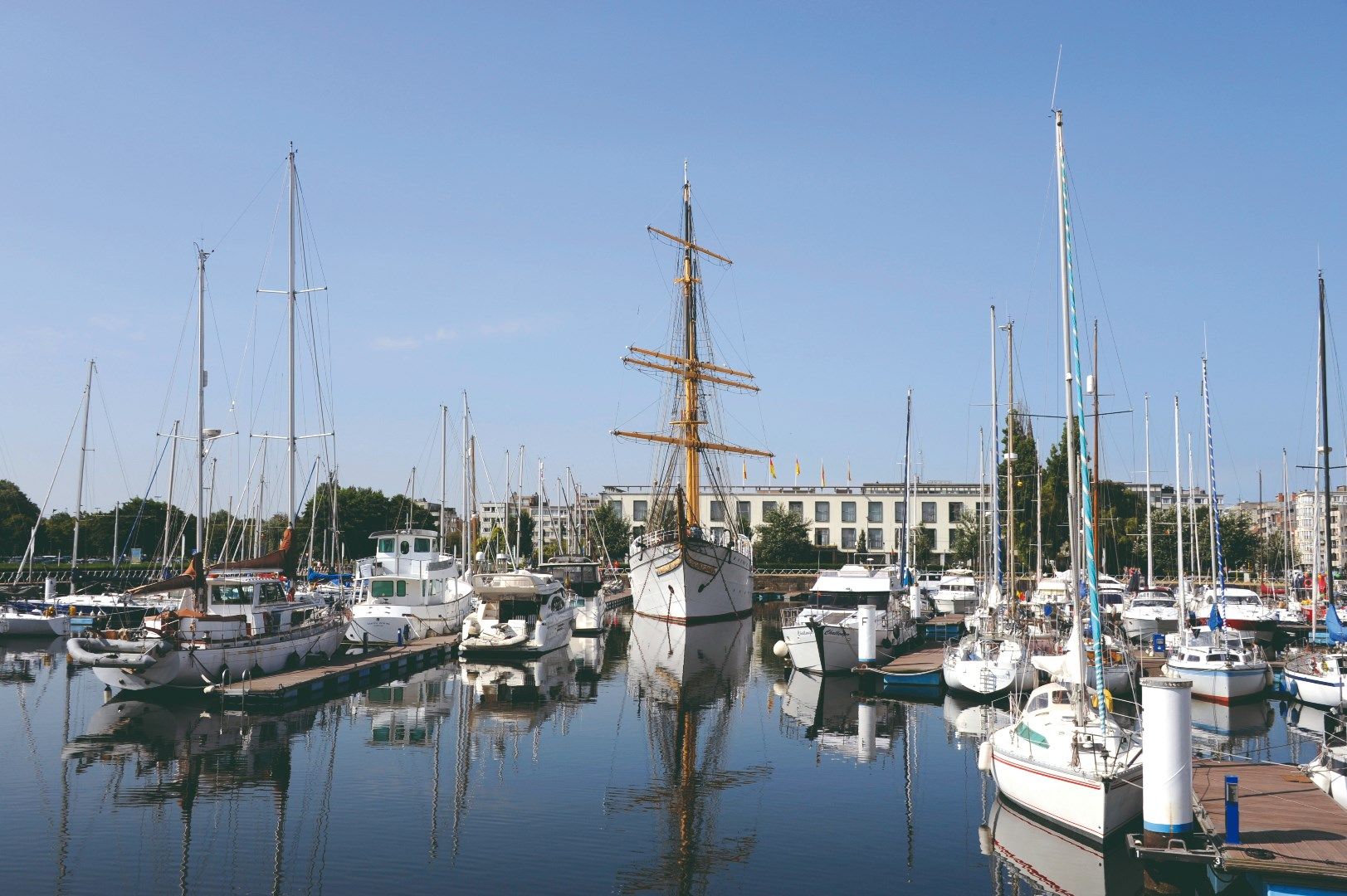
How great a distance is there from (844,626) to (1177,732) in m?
23.4

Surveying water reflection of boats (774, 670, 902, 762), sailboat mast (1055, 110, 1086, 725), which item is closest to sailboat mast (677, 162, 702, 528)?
water reflection of boats (774, 670, 902, 762)

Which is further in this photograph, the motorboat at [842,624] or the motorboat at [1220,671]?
the motorboat at [842,624]

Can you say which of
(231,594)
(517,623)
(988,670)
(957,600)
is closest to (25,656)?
(231,594)

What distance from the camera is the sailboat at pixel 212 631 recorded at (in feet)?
99.3

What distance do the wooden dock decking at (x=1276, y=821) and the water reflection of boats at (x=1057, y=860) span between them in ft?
4.81

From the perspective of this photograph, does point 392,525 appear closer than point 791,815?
No

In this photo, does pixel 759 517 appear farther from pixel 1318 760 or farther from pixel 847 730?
pixel 1318 760

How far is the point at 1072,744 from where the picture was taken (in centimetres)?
1852

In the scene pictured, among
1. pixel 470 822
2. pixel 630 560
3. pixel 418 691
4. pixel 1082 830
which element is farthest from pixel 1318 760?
pixel 630 560

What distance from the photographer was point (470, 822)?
19.6 metres

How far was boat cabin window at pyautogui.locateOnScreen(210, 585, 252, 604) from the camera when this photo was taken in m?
34.5

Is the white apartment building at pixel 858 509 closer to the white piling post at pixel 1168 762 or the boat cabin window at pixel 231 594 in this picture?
the boat cabin window at pixel 231 594

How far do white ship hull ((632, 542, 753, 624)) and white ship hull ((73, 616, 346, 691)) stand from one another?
91.0 ft

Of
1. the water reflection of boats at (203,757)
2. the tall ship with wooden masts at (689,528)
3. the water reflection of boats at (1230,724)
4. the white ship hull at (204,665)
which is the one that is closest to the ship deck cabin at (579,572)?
the tall ship with wooden masts at (689,528)
